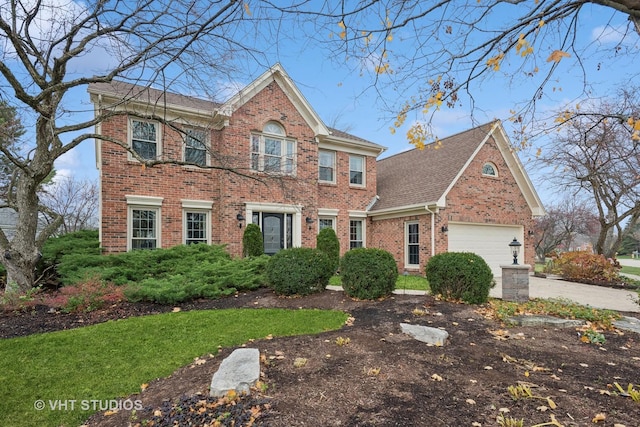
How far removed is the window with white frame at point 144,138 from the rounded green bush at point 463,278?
9168 mm

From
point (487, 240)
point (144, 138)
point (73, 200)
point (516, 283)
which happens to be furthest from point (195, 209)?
point (73, 200)

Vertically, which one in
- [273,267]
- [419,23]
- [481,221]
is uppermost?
[419,23]

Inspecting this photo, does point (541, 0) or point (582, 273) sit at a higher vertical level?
point (541, 0)

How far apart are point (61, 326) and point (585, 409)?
6.98 metres

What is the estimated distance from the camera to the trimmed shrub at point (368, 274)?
721 cm

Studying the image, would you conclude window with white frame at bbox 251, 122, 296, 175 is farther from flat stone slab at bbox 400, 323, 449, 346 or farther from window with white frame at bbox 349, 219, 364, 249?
flat stone slab at bbox 400, 323, 449, 346

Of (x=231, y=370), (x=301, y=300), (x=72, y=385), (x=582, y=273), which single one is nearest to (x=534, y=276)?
(x=582, y=273)

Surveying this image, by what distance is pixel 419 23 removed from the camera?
403cm

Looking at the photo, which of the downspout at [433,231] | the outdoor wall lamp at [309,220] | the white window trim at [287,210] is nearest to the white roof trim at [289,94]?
the white window trim at [287,210]

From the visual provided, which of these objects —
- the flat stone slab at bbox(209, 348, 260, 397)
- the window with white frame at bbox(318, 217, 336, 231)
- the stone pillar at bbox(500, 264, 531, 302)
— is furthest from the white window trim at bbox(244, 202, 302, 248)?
the flat stone slab at bbox(209, 348, 260, 397)

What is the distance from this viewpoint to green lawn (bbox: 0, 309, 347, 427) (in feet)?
11.4

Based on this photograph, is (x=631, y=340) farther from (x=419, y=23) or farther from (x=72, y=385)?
(x=72, y=385)

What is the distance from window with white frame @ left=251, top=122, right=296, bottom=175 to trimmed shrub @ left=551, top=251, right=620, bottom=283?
11.3 m

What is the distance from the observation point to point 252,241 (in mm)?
11336
